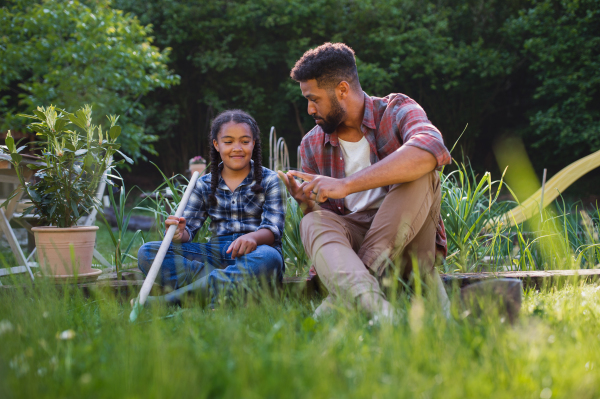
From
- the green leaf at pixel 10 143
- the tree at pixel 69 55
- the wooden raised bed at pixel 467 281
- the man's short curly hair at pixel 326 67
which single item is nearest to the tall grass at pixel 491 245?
the wooden raised bed at pixel 467 281

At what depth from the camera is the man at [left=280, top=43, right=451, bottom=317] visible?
1500 millimetres

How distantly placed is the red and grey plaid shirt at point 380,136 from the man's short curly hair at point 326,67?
15 centimetres

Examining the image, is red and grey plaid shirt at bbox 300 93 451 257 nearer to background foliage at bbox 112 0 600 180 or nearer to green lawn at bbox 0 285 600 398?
green lawn at bbox 0 285 600 398

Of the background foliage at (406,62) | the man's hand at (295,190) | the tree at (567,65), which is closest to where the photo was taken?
the man's hand at (295,190)

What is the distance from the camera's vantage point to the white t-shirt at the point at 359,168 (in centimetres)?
193

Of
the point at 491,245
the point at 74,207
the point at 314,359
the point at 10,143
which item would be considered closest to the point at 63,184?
the point at 74,207

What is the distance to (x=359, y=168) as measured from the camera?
2.01m

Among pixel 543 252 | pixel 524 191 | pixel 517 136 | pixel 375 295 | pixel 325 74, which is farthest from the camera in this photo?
pixel 517 136

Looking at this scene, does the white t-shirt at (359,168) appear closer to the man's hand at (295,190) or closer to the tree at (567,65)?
the man's hand at (295,190)

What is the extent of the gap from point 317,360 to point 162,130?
38.2ft

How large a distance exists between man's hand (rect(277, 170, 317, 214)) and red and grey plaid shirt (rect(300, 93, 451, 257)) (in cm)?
16

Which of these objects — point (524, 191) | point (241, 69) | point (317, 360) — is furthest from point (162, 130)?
point (317, 360)

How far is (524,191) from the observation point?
9633mm

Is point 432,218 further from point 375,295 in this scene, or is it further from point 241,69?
point 241,69
